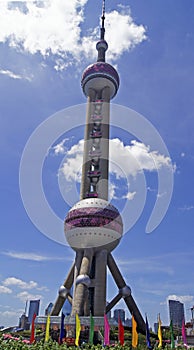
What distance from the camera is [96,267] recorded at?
48156mm

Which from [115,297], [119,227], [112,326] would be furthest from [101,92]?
[112,326]

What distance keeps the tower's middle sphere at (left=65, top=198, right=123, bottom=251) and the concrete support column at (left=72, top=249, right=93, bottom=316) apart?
1.76m

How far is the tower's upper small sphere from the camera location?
202 feet

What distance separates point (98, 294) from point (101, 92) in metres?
36.6

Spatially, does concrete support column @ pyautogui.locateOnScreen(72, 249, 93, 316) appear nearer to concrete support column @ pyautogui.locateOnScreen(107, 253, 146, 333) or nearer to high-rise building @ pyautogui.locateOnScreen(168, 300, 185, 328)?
concrete support column @ pyautogui.locateOnScreen(107, 253, 146, 333)

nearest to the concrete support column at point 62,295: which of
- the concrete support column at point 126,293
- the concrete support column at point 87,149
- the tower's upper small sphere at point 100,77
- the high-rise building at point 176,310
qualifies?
the concrete support column at point 126,293

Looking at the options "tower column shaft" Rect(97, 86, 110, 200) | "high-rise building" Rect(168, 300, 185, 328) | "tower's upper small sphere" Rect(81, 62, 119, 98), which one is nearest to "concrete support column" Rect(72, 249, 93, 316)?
"tower column shaft" Rect(97, 86, 110, 200)

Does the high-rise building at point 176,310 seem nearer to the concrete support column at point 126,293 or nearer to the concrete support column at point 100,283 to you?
the concrete support column at point 126,293

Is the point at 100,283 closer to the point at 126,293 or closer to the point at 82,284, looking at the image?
the point at 82,284

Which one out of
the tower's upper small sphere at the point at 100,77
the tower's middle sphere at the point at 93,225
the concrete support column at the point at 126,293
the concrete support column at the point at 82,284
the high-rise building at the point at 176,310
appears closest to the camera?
the concrete support column at the point at 82,284

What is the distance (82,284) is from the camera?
44.8 meters

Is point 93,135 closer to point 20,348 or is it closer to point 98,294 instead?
point 98,294

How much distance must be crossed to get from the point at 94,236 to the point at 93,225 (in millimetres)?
1601

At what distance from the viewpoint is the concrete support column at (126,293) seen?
4838 cm
